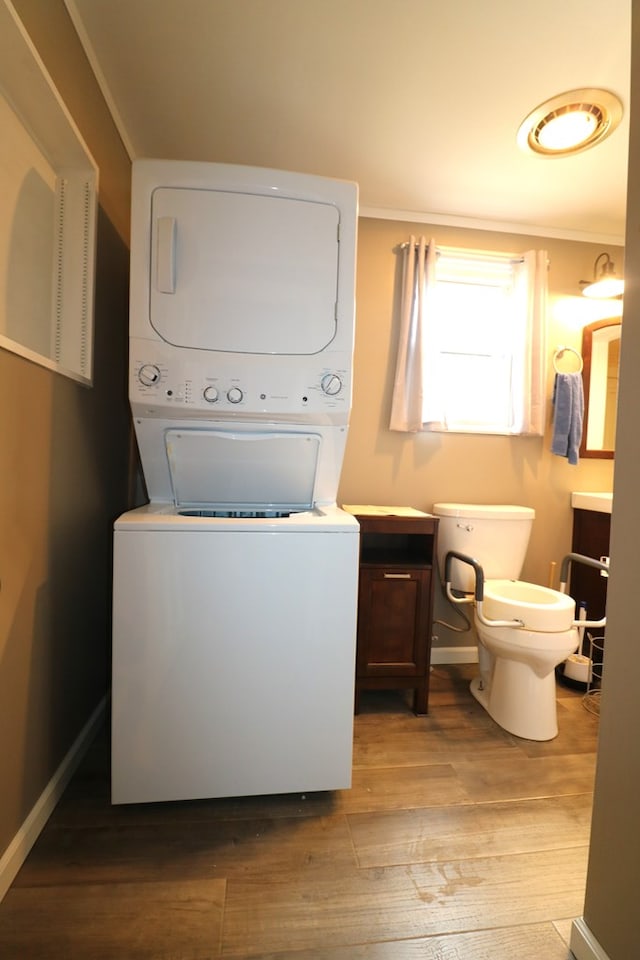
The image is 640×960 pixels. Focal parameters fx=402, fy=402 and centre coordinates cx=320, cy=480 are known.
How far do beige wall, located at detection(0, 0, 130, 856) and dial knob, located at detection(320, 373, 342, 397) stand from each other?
77 cm

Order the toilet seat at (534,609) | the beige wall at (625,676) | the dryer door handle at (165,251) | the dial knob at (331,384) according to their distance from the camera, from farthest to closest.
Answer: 1. the toilet seat at (534,609)
2. the dial knob at (331,384)
3. the dryer door handle at (165,251)
4. the beige wall at (625,676)

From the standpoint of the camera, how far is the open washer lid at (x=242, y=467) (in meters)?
1.32

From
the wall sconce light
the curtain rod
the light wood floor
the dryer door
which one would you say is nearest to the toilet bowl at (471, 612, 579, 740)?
the light wood floor

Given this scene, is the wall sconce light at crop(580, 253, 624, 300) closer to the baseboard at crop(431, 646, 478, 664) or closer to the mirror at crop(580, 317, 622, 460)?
the mirror at crop(580, 317, 622, 460)

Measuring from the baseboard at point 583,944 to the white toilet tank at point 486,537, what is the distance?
1.11m

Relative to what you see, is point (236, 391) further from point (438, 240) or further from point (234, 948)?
point (438, 240)

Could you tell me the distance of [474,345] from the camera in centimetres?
211

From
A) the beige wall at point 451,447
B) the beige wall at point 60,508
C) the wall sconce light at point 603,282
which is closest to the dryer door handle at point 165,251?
the beige wall at point 60,508

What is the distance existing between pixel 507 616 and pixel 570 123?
72.1 inches

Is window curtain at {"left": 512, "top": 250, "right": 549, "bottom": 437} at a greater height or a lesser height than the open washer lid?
greater

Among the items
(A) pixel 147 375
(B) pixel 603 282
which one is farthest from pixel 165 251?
(B) pixel 603 282

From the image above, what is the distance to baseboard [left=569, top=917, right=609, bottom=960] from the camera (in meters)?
0.79

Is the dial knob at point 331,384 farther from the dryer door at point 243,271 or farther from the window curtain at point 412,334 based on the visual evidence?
the window curtain at point 412,334

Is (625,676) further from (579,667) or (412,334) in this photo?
(412,334)
